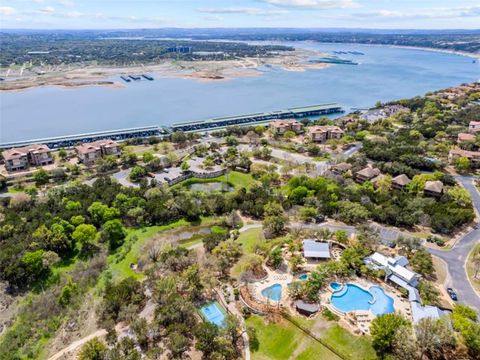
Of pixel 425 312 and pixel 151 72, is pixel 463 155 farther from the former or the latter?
pixel 151 72

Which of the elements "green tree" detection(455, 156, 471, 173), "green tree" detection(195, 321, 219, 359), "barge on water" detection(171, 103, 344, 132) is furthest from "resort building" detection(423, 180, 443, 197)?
"barge on water" detection(171, 103, 344, 132)

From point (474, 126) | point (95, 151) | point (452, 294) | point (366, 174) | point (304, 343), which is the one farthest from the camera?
point (474, 126)

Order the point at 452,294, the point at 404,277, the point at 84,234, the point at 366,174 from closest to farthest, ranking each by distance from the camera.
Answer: the point at 452,294
the point at 404,277
the point at 84,234
the point at 366,174

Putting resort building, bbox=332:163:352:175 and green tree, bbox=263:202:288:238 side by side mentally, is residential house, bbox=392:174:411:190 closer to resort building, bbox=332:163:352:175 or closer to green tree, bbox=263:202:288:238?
resort building, bbox=332:163:352:175

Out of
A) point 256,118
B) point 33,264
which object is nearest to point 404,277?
point 33,264

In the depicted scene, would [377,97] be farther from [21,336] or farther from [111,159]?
[21,336]
